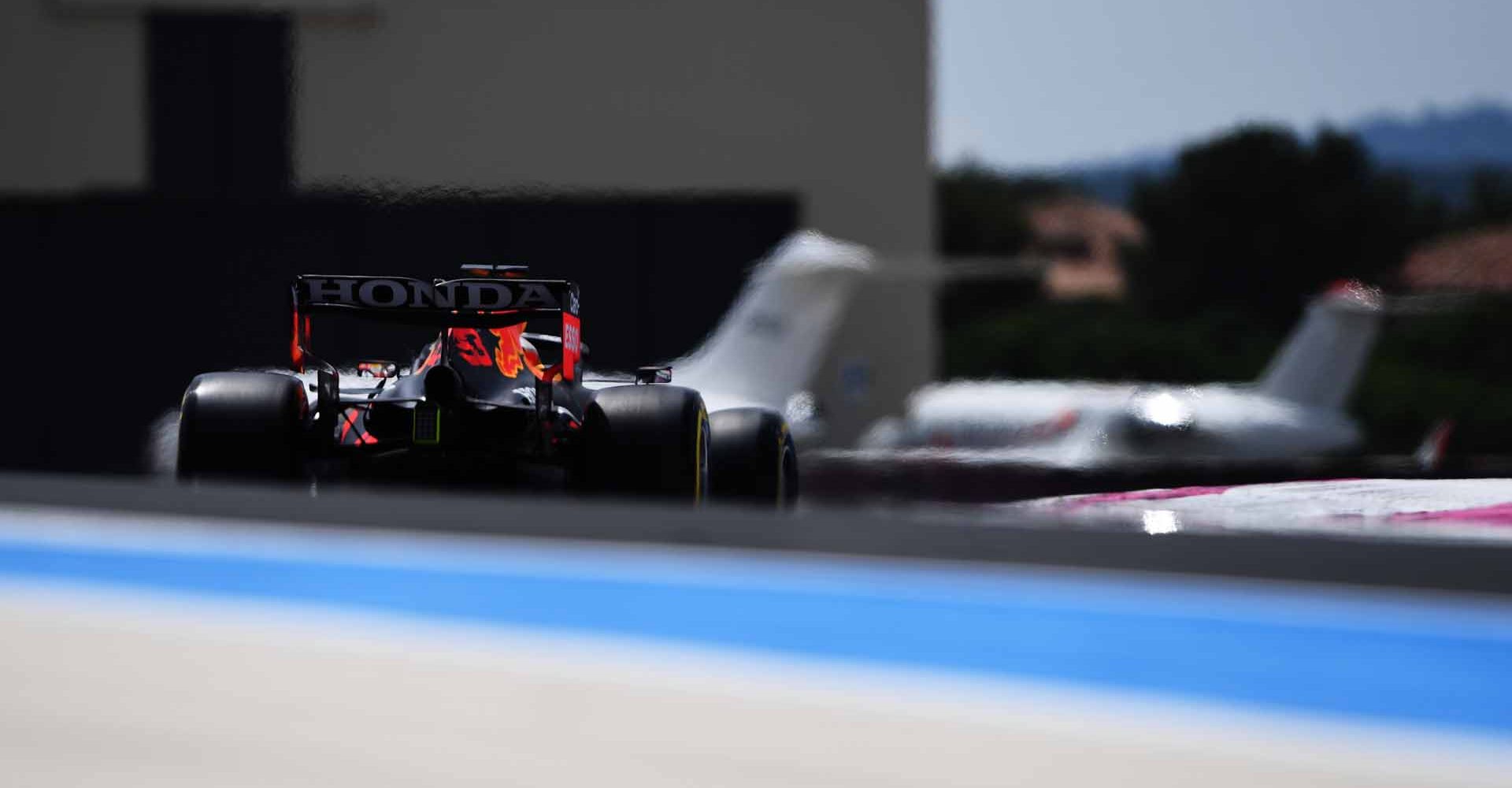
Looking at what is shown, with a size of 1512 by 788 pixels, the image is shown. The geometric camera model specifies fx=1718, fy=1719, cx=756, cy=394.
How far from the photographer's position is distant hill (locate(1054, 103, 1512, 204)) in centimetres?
502

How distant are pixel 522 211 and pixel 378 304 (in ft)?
3.30

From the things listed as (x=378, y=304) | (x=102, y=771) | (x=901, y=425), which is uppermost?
(x=378, y=304)

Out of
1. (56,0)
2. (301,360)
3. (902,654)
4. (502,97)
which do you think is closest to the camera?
(902,654)

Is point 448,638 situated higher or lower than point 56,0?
lower

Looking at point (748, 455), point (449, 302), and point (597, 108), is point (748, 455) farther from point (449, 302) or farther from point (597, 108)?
point (597, 108)

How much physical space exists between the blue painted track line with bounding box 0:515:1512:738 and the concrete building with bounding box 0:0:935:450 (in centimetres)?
129

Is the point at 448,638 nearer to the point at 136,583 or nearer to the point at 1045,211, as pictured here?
the point at 136,583

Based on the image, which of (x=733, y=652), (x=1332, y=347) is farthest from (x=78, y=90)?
(x=1332, y=347)

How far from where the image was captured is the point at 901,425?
19.7 feet

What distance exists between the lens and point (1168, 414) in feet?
19.2

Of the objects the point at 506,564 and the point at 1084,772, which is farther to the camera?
the point at 506,564

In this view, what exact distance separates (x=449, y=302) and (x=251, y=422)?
2.50 feet

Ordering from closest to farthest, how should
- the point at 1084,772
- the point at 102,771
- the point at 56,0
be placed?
the point at 1084,772
the point at 102,771
the point at 56,0

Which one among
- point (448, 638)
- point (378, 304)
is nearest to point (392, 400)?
point (378, 304)
